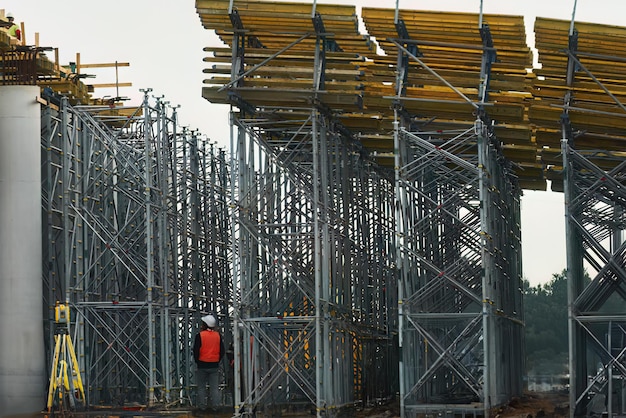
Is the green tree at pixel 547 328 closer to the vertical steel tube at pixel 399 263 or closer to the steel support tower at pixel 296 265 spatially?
the steel support tower at pixel 296 265

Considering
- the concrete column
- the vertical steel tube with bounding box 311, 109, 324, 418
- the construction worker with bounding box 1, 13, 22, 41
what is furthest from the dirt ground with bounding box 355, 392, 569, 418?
the construction worker with bounding box 1, 13, 22, 41

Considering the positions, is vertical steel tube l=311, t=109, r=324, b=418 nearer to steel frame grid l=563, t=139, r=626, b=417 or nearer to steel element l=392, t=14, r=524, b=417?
steel element l=392, t=14, r=524, b=417

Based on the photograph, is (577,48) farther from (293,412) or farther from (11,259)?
(11,259)

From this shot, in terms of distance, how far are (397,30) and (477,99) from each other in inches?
107

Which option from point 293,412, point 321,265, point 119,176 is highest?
point 119,176

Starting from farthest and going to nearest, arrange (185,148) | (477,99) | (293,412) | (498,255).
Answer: (185,148), (498,255), (293,412), (477,99)

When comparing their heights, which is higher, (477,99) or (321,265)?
(477,99)

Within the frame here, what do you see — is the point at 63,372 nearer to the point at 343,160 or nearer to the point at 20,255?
the point at 20,255

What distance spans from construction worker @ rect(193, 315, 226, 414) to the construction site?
615mm

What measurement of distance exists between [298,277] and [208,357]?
3.38 metres

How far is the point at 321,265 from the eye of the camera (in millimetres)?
32594

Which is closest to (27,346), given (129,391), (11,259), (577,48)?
(11,259)

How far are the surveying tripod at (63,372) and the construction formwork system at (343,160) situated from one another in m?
4.20

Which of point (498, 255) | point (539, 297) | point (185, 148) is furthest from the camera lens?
point (539, 297)
